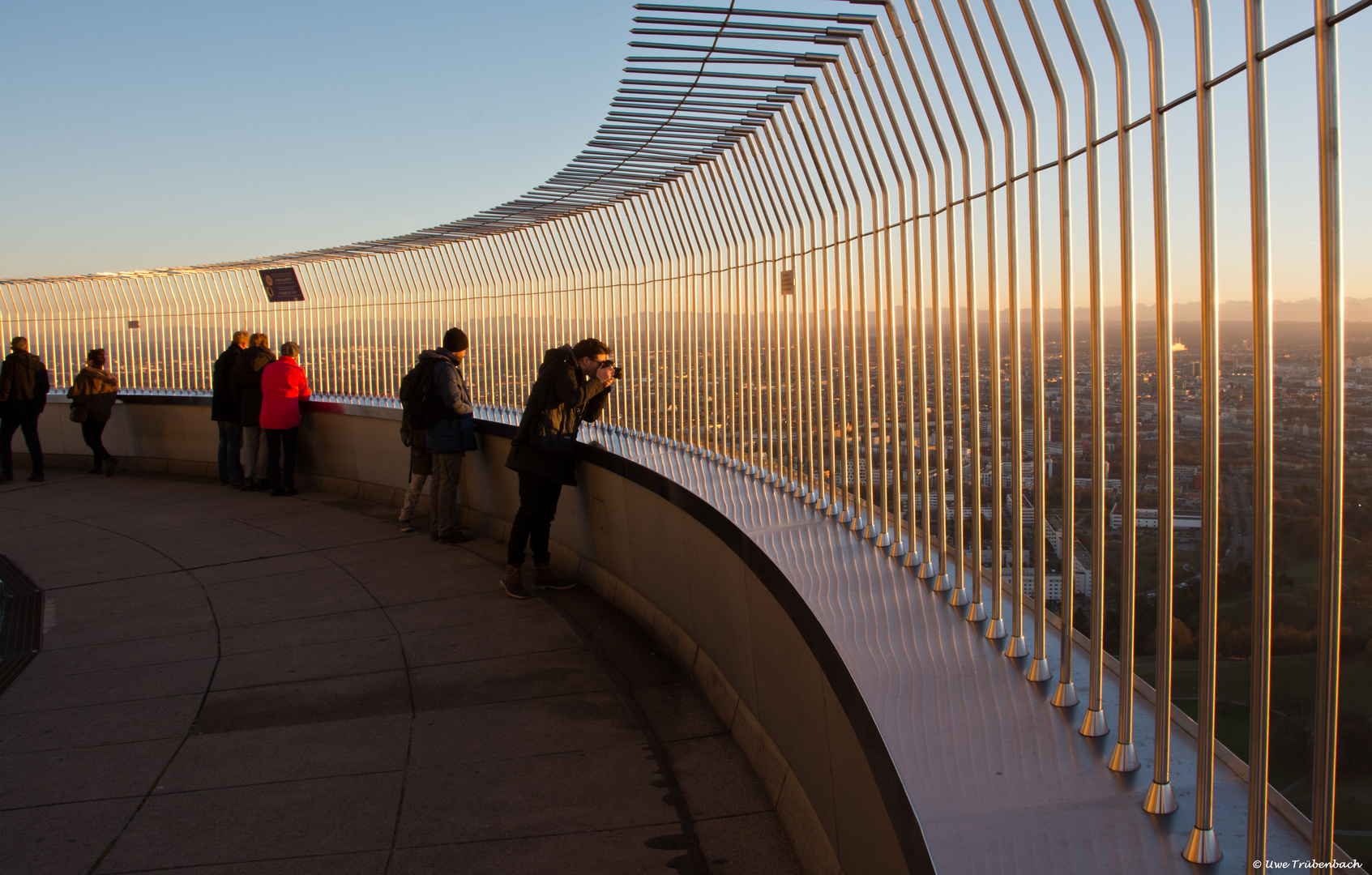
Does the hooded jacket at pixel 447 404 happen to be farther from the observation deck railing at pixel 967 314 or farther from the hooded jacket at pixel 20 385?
the hooded jacket at pixel 20 385

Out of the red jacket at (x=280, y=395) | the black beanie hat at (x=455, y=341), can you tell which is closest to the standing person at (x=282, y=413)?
the red jacket at (x=280, y=395)

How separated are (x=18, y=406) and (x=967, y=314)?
638 inches

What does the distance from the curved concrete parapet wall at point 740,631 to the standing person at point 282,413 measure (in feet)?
5.72

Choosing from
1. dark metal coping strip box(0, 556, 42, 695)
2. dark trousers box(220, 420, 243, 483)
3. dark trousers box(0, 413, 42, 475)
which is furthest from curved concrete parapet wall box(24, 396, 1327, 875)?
dark trousers box(0, 413, 42, 475)

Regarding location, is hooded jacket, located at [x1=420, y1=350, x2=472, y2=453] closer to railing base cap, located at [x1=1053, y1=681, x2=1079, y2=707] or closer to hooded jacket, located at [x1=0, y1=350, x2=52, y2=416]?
railing base cap, located at [x1=1053, y1=681, x2=1079, y2=707]

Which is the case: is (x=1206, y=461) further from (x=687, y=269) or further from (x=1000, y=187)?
(x=687, y=269)

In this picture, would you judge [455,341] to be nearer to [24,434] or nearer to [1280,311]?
[1280,311]

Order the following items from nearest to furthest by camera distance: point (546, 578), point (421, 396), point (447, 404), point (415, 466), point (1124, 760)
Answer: point (1124, 760), point (546, 578), point (447, 404), point (421, 396), point (415, 466)

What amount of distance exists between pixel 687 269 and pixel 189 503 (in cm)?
880

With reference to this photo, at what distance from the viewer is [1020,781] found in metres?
2.43

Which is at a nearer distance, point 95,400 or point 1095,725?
point 1095,725

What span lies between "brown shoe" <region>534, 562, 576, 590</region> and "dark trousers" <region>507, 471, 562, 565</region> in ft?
0.75

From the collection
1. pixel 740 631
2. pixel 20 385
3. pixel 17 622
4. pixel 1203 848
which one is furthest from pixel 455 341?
pixel 20 385

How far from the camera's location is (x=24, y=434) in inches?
618
